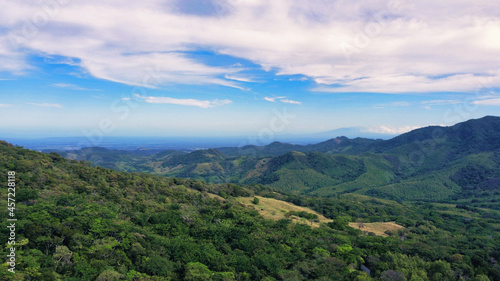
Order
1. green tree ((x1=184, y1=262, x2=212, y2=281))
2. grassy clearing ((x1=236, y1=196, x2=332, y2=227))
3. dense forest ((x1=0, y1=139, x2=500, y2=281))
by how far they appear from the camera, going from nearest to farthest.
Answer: dense forest ((x1=0, y1=139, x2=500, y2=281))
green tree ((x1=184, y1=262, x2=212, y2=281))
grassy clearing ((x1=236, y1=196, x2=332, y2=227))

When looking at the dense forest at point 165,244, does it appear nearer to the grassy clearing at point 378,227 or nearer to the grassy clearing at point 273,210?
the grassy clearing at point 378,227

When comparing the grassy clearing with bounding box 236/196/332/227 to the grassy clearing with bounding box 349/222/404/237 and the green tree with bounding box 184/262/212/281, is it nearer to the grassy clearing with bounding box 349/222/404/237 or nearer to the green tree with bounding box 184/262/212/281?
the grassy clearing with bounding box 349/222/404/237

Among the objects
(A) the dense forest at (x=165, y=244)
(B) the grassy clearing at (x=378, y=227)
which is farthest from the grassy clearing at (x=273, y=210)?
(B) the grassy clearing at (x=378, y=227)

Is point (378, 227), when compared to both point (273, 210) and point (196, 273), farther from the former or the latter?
point (196, 273)

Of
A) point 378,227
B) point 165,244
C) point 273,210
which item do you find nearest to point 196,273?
point 165,244

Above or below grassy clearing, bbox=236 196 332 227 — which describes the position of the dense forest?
above

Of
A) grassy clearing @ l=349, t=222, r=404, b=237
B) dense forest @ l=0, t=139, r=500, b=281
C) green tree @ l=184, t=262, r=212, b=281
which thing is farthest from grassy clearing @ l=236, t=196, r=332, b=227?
green tree @ l=184, t=262, r=212, b=281

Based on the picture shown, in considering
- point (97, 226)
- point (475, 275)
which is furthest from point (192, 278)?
point (475, 275)

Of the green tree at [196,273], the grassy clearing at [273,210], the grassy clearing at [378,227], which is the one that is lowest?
the grassy clearing at [378,227]

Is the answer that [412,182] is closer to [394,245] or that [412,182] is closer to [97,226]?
[394,245]
